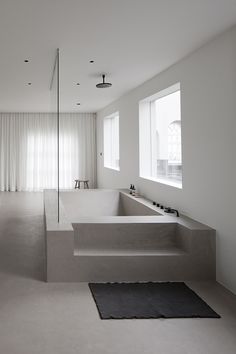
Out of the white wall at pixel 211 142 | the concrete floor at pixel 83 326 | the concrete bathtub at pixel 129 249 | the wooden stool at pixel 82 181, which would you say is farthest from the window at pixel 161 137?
the wooden stool at pixel 82 181

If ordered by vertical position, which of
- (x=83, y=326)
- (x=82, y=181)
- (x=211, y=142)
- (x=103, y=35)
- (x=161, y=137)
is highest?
(x=103, y=35)

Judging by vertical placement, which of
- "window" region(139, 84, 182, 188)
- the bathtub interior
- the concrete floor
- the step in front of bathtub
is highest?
"window" region(139, 84, 182, 188)

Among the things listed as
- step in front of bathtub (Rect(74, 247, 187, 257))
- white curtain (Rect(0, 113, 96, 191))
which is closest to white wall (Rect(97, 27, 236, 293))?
step in front of bathtub (Rect(74, 247, 187, 257))

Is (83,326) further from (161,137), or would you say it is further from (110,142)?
(110,142)

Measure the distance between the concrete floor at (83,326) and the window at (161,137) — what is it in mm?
2331

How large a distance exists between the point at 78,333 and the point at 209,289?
4.77 feet

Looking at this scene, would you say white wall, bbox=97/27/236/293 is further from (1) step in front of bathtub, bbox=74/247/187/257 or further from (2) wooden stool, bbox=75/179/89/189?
(2) wooden stool, bbox=75/179/89/189

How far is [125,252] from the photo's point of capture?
384cm

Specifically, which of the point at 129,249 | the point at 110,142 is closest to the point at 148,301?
the point at 129,249

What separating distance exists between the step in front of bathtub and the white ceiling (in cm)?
221

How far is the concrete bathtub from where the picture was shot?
3.65 metres

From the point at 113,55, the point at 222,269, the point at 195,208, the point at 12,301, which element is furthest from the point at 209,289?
the point at 113,55

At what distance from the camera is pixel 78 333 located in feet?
8.43

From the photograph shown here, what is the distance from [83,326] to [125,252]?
1.24m
